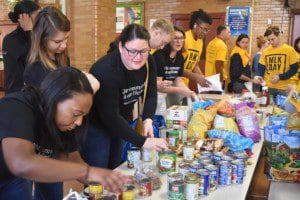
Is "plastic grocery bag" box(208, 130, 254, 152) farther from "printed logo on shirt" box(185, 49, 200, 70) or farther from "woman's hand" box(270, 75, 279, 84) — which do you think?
"woman's hand" box(270, 75, 279, 84)

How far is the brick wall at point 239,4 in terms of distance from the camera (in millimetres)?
7352

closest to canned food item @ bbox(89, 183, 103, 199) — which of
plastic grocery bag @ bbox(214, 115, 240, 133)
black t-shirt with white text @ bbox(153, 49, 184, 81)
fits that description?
plastic grocery bag @ bbox(214, 115, 240, 133)

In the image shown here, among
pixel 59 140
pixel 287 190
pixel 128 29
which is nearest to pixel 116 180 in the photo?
pixel 59 140

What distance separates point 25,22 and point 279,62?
124 inches

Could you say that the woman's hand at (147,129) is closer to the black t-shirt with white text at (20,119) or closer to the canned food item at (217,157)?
the canned food item at (217,157)

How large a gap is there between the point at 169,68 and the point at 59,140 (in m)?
1.80

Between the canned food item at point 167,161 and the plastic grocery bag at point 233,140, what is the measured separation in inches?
17.3

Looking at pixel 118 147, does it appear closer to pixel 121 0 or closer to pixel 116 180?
pixel 116 180

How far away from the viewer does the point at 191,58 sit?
3.87m

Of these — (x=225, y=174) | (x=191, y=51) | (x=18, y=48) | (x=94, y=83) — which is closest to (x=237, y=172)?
(x=225, y=174)

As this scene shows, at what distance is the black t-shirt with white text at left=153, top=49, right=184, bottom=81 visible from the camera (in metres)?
2.88

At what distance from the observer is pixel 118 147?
232 centimetres

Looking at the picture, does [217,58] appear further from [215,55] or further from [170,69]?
[170,69]

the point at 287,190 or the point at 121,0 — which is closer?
the point at 287,190
